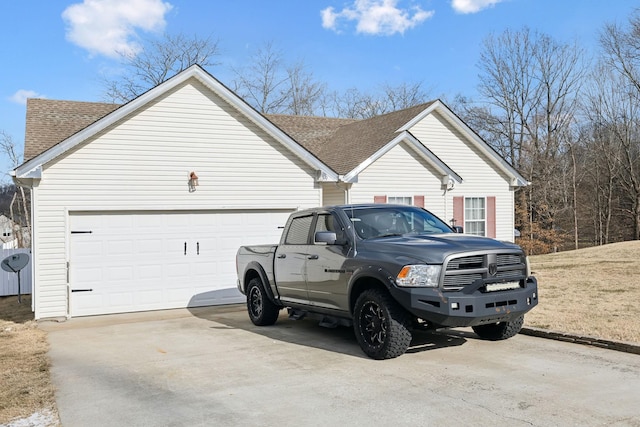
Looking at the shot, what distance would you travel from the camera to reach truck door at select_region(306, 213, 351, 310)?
26.1 feet

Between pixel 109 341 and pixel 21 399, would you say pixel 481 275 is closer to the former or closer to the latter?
pixel 21 399

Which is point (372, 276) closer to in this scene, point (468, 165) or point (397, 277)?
point (397, 277)

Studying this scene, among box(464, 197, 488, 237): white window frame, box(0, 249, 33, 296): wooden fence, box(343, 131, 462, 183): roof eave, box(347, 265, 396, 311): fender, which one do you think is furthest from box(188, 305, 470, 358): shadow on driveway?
box(0, 249, 33, 296): wooden fence

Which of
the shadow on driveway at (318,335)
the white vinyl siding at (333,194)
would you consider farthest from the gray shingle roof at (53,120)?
the white vinyl siding at (333,194)

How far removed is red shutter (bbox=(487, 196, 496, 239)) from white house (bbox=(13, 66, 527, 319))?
633cm

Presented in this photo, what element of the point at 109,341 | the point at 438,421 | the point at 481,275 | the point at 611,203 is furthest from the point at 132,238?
the point at 611,203

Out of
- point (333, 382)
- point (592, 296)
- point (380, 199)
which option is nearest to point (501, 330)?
point (333, 382)

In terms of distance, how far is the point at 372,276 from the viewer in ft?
23.8

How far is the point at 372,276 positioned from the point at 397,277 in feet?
1.41

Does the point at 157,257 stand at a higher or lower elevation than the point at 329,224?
lower

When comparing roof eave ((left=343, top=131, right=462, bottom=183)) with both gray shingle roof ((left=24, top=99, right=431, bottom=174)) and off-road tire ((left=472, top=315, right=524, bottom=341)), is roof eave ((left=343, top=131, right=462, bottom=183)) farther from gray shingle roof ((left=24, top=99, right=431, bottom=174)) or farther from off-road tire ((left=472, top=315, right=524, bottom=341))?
off-road tire ((left=472, top=315, right=524, bottom=341))

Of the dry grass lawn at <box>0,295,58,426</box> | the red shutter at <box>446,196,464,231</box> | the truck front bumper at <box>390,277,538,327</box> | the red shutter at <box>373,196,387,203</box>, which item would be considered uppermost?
the red shutter at <box>373,196,387,203</box>

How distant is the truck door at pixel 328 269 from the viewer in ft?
26.1

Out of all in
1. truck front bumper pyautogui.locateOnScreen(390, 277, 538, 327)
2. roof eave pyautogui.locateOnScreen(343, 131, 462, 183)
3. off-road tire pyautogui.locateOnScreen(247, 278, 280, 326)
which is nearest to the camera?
truck front bumper pyautogui.locateOnScreen(390, 277, 538, 327)
